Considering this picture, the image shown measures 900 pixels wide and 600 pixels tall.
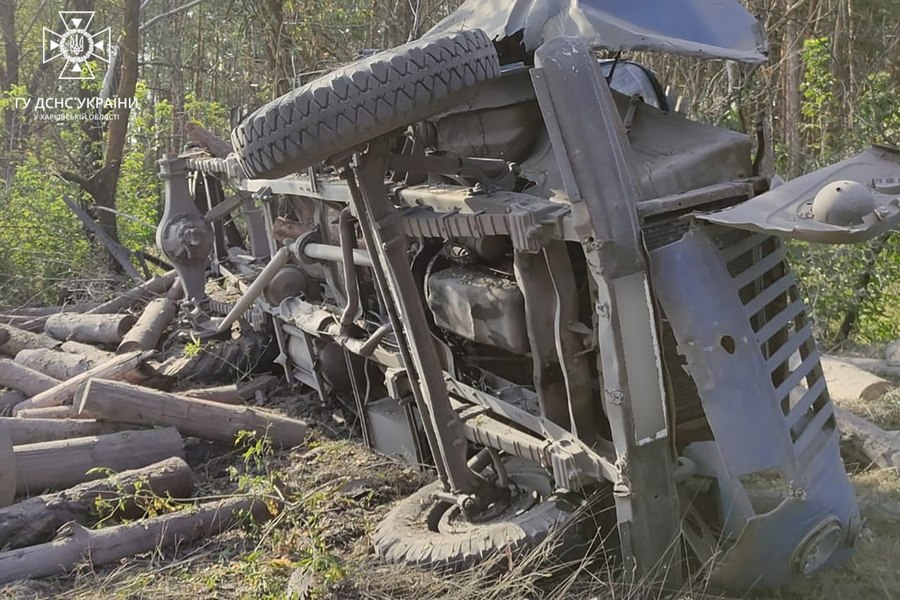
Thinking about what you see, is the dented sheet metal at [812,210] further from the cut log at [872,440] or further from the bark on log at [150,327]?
the bark on log at [150,327]

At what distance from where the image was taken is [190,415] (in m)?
4.85

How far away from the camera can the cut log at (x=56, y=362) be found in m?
6.00

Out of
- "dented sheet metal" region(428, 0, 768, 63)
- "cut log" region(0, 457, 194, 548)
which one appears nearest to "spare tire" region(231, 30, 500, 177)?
"dented sheet metal" region(428, 0, 768, 63)

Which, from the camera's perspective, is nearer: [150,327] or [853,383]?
[853,383]

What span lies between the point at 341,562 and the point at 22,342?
14.4ft

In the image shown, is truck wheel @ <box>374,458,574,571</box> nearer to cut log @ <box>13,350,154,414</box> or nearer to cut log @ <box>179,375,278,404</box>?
cut log @ <box>179,375,278,404</box>

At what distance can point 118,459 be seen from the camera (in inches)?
174

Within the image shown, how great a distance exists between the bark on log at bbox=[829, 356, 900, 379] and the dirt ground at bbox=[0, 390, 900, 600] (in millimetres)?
665

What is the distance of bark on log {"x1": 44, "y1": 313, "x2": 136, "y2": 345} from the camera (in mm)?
6656

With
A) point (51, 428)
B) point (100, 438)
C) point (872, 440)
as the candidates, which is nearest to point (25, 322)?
point (51, 428)

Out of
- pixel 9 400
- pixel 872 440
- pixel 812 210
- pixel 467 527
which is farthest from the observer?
pixel 9 400

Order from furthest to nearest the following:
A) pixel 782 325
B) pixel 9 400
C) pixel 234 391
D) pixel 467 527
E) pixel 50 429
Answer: pixel 9 400
pixel 234 391
pixel 50 429
pixel 467 527
pixel 782 325

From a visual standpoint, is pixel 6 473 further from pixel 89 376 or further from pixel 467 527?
pixel 467 527

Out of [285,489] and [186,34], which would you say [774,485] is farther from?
[186,34]
